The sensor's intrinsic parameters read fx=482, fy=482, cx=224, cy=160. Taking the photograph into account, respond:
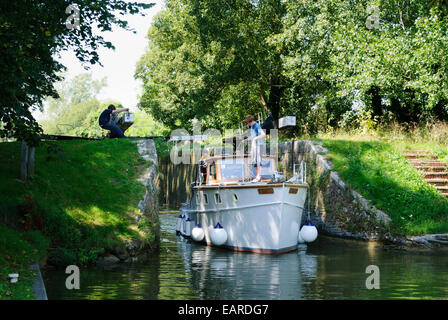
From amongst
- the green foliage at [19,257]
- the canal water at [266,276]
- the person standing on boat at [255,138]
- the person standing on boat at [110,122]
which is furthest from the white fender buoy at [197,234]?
the green foliage at [19,257]

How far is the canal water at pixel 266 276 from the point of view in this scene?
351 inches

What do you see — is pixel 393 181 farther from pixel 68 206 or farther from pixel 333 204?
pixel 68 206

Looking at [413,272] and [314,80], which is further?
[314,80]

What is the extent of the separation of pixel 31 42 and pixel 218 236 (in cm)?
846

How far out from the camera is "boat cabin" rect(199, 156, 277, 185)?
1595cm

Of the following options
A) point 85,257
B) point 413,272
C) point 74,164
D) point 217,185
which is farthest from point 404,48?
point 85,257

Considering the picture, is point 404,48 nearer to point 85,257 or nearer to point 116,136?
point 116,136

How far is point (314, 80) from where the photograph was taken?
2880 centimetres

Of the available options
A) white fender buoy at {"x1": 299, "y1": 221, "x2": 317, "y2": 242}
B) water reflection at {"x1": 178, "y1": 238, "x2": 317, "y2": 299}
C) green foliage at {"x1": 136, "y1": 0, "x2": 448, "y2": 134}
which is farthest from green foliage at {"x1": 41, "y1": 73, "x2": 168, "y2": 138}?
water reflection at {"x1": 178, "y1": 238, "x2": 317, "y2": 299}

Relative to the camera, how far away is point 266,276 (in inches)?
426

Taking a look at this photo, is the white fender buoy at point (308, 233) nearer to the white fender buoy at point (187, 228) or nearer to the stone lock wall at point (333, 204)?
the stone lock wall at point (333, 204)

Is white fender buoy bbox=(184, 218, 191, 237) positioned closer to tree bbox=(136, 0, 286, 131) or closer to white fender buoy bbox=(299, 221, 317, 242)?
white fender buoy bbox=(299, 221, 317, 242)

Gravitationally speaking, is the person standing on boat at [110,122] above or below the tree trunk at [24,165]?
above

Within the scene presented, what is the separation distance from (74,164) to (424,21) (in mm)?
15565
